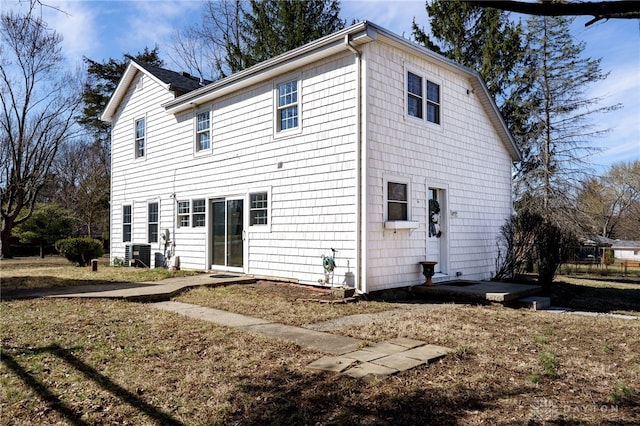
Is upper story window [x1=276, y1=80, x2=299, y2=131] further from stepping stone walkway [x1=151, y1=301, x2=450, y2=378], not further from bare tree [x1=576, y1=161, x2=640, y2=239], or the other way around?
bare tree [x1=576, y1=161, x2=640, y2=239]

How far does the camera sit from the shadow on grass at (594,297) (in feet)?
30.1

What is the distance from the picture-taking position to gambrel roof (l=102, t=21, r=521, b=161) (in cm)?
834

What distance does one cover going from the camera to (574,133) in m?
20.2

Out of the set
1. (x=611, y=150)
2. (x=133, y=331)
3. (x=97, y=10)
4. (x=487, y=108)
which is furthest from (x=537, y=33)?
(x=133, y=331)

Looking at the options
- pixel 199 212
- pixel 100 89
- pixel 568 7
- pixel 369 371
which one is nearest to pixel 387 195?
pixel 369 371

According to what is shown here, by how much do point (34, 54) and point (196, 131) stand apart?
12.8m

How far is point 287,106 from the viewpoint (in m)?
10.1

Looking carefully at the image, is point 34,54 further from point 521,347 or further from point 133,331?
point 521,347

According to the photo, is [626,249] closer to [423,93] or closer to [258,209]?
[423,93]

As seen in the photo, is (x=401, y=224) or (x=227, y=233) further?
(x=227, y=233)

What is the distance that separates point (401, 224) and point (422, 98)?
3.12 metres

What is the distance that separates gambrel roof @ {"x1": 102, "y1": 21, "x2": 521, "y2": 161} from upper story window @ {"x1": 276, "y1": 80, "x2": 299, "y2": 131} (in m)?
0.35

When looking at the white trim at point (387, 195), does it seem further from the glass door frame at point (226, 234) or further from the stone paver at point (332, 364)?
the stone paver at point (332, 364)

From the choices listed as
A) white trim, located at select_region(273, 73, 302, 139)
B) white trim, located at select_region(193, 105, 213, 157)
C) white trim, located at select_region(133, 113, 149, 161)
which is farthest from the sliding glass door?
white trim, located at select_region(133, 113, 149, 161)
